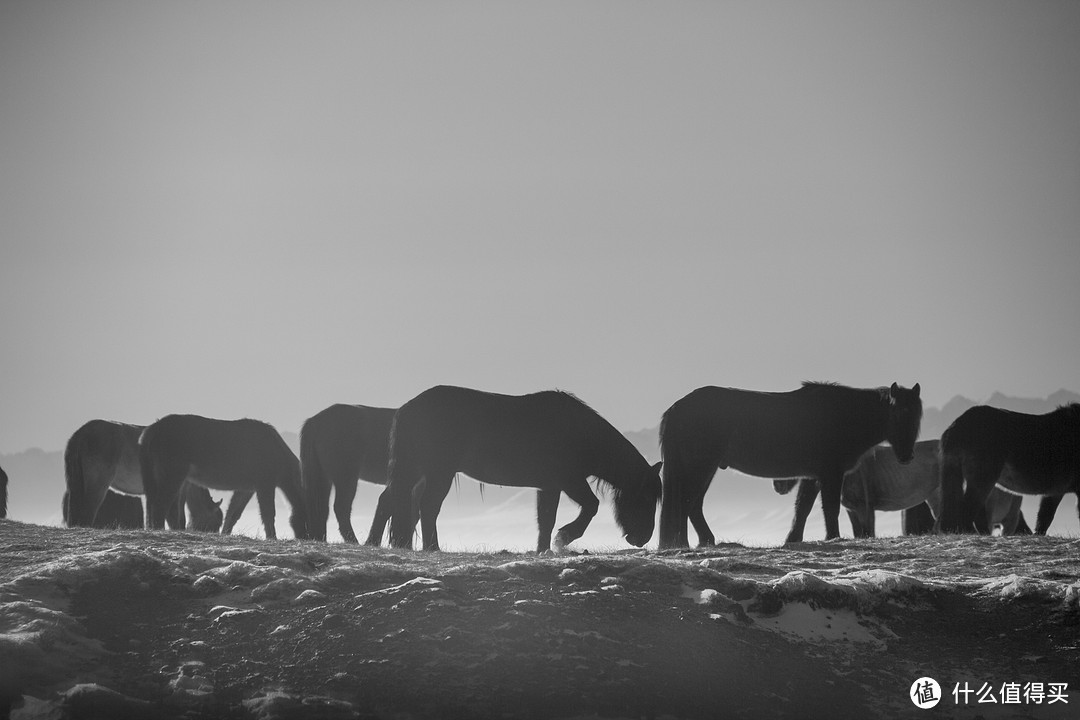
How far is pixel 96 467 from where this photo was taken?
26.3 meters

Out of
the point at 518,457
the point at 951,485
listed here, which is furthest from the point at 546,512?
the point at 951,485

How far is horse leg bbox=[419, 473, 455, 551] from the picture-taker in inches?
687

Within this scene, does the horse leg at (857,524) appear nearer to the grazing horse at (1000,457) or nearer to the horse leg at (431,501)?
the grazing horse at (1000,457)

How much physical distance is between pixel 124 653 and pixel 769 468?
523 inches

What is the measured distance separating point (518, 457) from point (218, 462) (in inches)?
386

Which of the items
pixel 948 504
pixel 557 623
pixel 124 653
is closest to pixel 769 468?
pixel 948 504

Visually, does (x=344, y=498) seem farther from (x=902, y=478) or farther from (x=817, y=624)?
(x=817, y=624)

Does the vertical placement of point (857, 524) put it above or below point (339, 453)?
below

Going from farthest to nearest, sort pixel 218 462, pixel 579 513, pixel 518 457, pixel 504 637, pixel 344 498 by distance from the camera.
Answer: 1. pixel 218 462
2. pixel 344 498
3. pixel 518 457
4. pixel 579 513
5. pixel 504 637

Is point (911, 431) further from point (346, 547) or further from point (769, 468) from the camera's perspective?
point (346, 547)

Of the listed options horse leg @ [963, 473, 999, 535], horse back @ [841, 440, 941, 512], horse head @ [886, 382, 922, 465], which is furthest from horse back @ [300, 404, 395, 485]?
horse back @ [841, 440, 941, 512]

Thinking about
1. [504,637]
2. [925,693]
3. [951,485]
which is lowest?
[925,693]

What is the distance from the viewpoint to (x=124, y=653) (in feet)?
30.3

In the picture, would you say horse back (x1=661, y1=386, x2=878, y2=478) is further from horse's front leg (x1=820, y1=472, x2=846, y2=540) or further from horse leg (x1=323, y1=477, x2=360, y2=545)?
horse leg (x1=323, y1=477, x2=360, y2=545)
